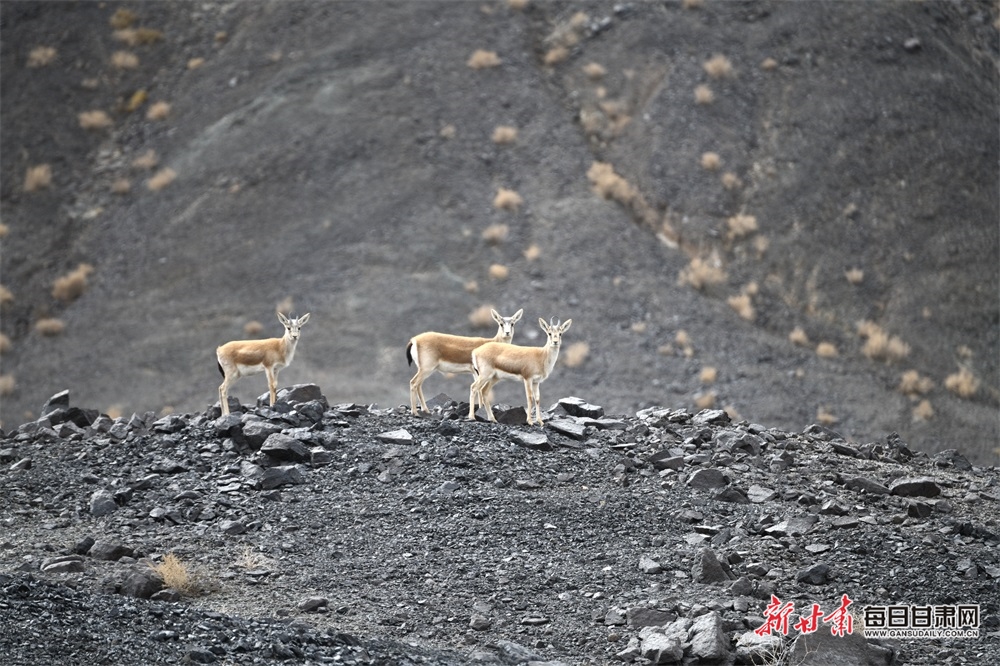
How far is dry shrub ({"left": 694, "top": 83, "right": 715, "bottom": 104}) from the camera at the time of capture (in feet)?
167

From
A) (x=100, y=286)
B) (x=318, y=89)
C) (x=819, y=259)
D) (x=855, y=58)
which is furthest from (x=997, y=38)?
(x=100, y=286)

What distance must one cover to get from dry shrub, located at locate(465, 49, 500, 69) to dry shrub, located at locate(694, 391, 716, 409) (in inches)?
820

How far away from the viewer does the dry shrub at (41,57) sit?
55.6m

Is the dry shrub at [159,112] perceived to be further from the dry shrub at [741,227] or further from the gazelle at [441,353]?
the gazelle at [441,353]

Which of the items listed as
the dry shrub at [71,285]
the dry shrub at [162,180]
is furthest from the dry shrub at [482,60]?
the dry shrub at [71,285]

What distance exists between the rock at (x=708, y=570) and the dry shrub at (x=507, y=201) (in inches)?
1249

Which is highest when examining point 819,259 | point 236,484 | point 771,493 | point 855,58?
point 236,484

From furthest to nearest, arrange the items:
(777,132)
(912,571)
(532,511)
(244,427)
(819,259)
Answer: (777,132), (819,259), (244,427), (532,511), (912,571)

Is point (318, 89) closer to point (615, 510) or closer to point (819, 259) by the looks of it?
point (819, 259)

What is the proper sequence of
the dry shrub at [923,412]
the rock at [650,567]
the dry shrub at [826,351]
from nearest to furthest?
the rock at [650,567], the dry shrub at [923,412], the dry shrub at [826,351]

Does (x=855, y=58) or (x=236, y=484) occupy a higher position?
(x=236, y=484)

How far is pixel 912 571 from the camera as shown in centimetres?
1670

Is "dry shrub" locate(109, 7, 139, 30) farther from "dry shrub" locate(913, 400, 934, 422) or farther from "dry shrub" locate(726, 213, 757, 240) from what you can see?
"dry shrub" locate(913, 400, 934, 422)

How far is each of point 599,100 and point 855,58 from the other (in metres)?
10.9
